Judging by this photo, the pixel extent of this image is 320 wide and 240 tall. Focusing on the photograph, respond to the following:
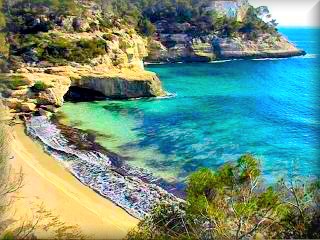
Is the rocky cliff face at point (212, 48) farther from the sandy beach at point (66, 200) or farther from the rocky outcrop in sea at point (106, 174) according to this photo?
the sandy beach at point (66, 200)

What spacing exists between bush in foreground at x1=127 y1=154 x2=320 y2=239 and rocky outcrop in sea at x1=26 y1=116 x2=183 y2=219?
4224 mm

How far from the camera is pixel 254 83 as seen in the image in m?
34.4

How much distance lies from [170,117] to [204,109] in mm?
2688

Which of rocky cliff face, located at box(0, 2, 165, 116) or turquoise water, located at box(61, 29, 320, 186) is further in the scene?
rocky cliff face, located at box(0, 2, 165, 116)

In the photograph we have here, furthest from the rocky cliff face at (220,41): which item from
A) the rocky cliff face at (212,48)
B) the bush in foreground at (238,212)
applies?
the bush in foreground at (238,212)

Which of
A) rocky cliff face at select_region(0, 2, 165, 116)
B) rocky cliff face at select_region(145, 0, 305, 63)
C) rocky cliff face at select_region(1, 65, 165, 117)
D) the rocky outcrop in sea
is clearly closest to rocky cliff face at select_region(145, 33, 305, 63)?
rocky cliff face at select_region(145, 0, 305, 63)

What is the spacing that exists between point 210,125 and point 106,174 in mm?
7707

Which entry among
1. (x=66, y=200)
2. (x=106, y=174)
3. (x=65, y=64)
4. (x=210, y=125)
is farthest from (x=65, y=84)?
(x=66, y=200)

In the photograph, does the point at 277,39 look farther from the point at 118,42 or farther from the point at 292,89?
the point at 118,42

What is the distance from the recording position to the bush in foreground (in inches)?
262

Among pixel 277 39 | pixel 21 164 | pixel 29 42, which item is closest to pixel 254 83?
pixel 29 42

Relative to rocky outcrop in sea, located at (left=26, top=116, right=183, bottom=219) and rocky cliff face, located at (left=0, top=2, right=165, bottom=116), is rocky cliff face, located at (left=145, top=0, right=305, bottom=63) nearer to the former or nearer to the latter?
rocky cliff face, located at (left=0, top=2, right=165, bottom=116)

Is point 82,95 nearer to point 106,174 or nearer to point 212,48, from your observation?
point 106,174

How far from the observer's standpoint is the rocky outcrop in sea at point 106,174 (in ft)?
41.8
